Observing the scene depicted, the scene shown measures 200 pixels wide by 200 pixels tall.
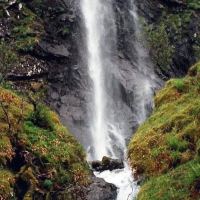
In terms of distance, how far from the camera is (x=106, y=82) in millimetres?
32094

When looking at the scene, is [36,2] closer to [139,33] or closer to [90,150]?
[139,33]

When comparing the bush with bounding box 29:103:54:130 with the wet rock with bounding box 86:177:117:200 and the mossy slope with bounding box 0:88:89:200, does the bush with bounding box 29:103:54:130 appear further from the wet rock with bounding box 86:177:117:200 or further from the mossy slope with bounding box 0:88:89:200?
the wet rock with bounding box 86:177:117:200

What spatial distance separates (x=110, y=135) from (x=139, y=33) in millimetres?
12121

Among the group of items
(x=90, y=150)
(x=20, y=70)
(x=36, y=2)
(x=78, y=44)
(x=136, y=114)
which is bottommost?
(x=90, y=150)

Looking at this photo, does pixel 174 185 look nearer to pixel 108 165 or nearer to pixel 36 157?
pixel 36 157

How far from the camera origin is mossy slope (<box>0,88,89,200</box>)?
38.1ft

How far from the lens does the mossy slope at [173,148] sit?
26.2 ft

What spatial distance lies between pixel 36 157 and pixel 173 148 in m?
5.27

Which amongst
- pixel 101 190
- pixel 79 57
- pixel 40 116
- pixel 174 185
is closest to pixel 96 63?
pixel 79 57

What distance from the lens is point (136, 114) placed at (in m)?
29.7

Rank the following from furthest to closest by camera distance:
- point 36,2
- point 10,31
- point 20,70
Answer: point 36,2
point 10,31
point 20,70

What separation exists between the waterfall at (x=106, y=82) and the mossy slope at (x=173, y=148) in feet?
40.0

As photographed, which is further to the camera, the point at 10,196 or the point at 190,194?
the point at 10,196

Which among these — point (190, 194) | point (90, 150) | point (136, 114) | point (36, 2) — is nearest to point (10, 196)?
point (190, 194)
